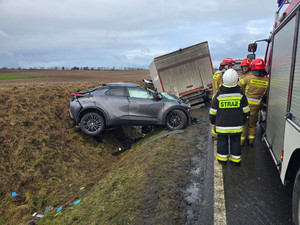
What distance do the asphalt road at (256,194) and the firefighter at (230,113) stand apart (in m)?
0.37

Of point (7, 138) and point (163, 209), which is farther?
point (7, 138)

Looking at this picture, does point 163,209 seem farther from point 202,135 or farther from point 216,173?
point 202,135

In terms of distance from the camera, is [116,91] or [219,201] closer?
[219,201]

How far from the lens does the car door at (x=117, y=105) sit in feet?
25.7

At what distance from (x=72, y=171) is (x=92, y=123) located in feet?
5.84

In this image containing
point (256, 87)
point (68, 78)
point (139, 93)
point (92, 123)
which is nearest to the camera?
point (256, 87)

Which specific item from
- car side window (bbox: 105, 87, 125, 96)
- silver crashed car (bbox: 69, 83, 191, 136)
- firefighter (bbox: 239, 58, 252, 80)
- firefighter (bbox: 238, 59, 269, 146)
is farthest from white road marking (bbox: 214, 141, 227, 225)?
car side window (bbox: 105, 87, 125, 96)

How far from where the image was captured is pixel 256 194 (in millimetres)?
3662

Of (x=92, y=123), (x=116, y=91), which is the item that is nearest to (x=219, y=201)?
(x=92, y=123)

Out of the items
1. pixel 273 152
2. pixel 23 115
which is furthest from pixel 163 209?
pixel 23 115

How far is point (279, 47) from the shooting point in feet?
13.2

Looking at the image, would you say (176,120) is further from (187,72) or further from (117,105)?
(187,72)

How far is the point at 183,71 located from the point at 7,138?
809 cm

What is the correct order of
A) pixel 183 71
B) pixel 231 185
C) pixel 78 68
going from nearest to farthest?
pixel 231 185, pixel 183 71, pixel 78 68
